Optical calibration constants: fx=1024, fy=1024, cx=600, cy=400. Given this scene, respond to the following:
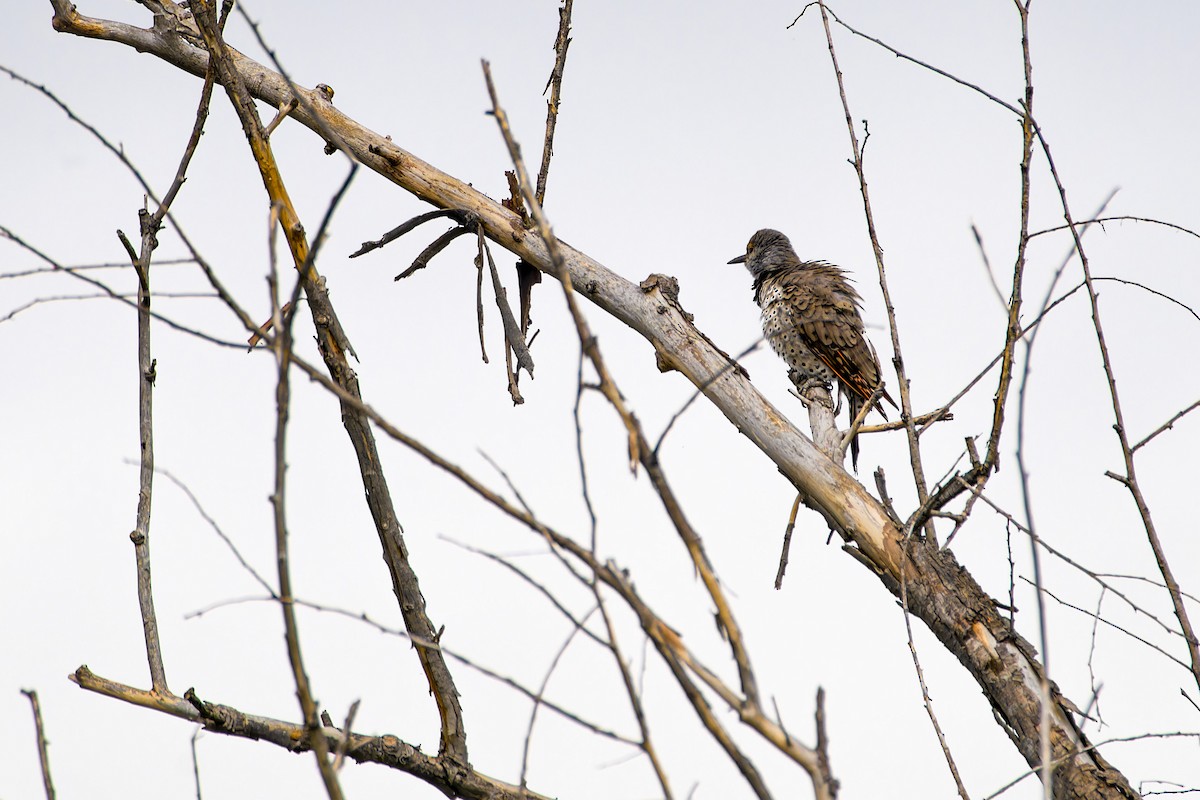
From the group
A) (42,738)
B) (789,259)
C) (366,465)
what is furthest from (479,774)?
(789,259)

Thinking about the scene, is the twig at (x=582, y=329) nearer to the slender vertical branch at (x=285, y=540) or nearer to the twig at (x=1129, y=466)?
the slender vertical branch at (x=285, y=540)

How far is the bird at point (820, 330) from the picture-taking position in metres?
4.46

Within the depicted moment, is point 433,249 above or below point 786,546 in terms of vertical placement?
above

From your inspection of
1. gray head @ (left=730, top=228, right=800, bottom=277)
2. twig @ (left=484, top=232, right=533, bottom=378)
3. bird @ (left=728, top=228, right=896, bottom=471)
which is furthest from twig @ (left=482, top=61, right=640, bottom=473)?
gray head @ (left=730, top=228, right=800, bottom=277)

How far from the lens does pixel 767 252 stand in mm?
5707

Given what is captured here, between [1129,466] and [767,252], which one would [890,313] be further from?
[767,252]

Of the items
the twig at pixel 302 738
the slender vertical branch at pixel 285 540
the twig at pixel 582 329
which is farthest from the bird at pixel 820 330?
the slender vertical branch at pixel 285 540

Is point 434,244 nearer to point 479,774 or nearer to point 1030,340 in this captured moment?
point 479,774

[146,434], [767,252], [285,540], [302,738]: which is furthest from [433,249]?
[767,252]

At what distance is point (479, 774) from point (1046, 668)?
168 cm

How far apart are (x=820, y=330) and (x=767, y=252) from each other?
4.16ft

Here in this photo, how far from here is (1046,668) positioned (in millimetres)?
1173

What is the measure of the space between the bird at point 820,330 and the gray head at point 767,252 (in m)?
0.46

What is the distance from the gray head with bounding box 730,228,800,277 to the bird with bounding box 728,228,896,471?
1.50ft
